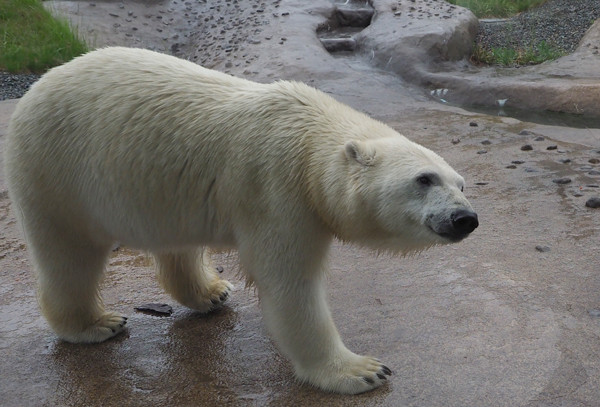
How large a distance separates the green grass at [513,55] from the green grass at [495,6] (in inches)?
161

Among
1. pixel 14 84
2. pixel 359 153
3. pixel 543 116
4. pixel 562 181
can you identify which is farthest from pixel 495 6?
pixel 359 153

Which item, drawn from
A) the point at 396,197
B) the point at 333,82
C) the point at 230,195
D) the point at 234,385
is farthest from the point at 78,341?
the point at 333,82

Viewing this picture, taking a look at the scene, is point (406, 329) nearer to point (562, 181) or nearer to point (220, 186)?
point (220, 186)

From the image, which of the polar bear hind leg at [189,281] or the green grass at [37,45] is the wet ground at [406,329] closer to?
the polar bear hind leg at [189,281]

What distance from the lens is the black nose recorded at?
2.96 meters

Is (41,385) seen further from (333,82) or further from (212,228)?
(333,82)

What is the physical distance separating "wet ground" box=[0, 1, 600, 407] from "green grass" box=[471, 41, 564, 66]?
5367mm

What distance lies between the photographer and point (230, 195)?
3.34m

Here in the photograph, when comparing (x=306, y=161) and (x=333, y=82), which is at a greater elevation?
(x=306, y=161)

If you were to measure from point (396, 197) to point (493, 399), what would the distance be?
99 cm

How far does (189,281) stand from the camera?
4.18m

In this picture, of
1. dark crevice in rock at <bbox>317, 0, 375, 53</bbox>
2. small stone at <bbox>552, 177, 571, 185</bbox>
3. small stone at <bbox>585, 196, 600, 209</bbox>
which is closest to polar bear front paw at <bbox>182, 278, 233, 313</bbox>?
small stone at <bbox>585, 196, 600, 209</bbox>

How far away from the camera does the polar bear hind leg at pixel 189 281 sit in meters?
4.17

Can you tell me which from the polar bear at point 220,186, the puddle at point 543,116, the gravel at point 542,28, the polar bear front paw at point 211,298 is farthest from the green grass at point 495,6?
the polar bear at point 220,186
